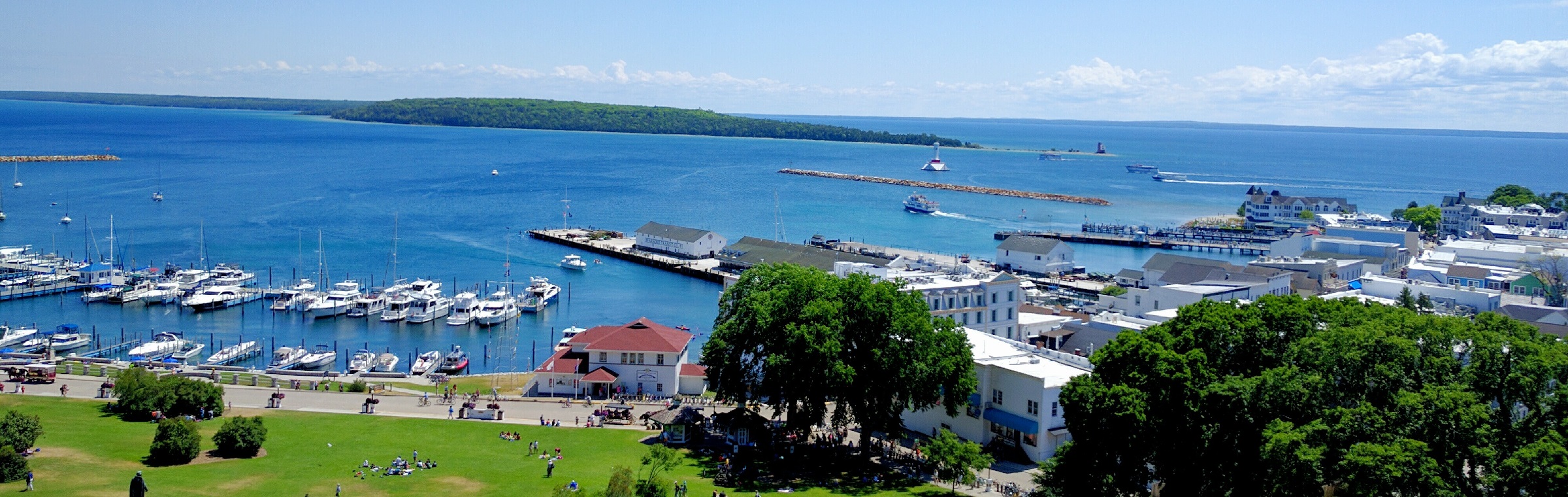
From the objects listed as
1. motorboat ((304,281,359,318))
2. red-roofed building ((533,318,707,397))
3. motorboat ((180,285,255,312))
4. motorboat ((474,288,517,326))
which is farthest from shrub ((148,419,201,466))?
motorboat ((180,285,255,312))

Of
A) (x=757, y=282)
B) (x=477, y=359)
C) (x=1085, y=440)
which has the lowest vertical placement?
(x=477, y=359)

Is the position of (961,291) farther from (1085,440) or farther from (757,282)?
(1085,440)

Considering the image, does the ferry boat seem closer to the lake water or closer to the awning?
the lake water

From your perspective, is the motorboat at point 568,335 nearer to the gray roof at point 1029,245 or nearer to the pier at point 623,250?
the pier at point 623,250

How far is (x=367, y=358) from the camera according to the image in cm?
5234

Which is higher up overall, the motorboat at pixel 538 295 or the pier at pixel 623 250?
the pier at pixel 623 250

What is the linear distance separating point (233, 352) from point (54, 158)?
458 ft

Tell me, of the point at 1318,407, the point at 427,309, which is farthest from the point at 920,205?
the point at 1318,407

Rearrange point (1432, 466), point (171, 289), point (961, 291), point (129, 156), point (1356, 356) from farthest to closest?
point (129, 156) → point (171, 289) → point (961, 291) → point (1356, 356) → point (1432, 466)

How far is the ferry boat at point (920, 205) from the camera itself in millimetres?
132125

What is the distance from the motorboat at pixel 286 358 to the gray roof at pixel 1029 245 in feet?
174

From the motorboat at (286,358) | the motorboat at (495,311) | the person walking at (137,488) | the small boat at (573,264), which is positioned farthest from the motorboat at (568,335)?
the person walking at (137,488)

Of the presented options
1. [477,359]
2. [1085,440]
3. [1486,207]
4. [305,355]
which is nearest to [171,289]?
[305,355]

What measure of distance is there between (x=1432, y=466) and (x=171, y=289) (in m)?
68.4
